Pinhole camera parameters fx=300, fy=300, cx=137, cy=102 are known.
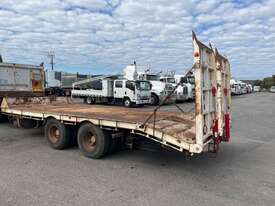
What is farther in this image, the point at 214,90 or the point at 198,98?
the point at 214,90

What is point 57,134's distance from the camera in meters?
7.81

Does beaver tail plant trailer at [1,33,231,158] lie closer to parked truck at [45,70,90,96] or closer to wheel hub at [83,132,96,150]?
wheel hub at [83,132,96,150]

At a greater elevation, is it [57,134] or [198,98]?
[198,98]

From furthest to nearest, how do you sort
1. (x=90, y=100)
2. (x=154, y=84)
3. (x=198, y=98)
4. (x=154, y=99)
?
(x=154, y=84)
(x=154, y=99)
(x=90, y=100)
(x=198, y=98)

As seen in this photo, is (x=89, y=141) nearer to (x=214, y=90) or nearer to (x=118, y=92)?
(x=214, y=90)

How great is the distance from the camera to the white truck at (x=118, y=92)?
72.5 feet

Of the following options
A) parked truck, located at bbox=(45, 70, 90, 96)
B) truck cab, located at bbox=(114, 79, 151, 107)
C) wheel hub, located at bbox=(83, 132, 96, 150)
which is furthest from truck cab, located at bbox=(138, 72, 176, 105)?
wheel hub, located at bbox=(83, 132, 96, 150)

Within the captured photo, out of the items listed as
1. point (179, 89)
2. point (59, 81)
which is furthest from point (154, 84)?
point (59, 81)

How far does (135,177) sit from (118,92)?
→ 17403 millimetres

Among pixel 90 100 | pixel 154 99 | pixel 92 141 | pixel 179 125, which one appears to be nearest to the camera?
pixel 179 125

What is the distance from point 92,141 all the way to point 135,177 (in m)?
1.73

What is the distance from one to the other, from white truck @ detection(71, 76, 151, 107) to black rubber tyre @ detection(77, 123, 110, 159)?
49.3 ft

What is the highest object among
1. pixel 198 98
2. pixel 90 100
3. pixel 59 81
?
pixel 59 81

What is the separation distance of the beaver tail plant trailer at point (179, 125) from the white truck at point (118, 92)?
14.0 metres
